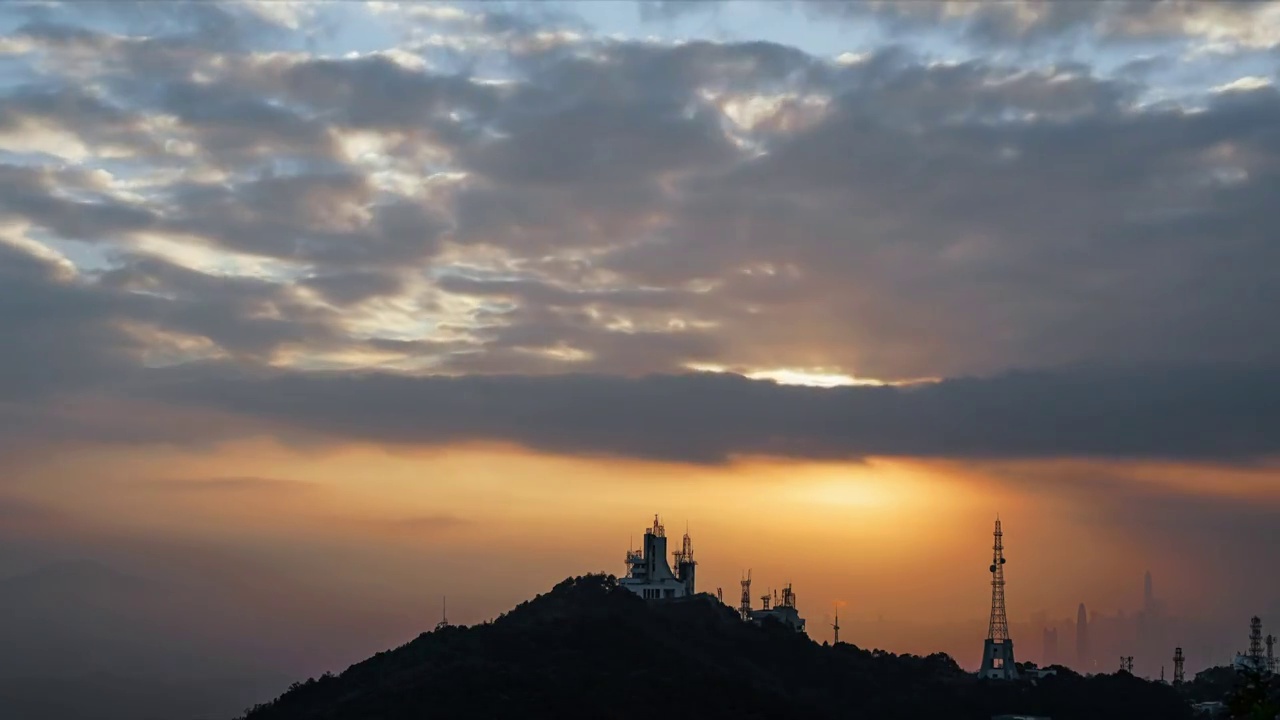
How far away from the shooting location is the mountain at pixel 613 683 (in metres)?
162

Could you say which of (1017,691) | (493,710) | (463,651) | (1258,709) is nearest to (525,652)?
(463,651)

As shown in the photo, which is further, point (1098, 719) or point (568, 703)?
point (1098, 719)

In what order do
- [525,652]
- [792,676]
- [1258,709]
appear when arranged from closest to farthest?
[1258,709] → [525,652] → [792,676]

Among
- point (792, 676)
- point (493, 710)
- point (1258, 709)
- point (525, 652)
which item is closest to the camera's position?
point (1258, 709)

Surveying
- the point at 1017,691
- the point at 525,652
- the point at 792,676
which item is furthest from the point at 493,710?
the point at 1017,691

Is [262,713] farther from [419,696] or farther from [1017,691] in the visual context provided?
[1017,691]

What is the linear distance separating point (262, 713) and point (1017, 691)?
94.5 m

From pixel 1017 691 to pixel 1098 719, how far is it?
12.7 meters

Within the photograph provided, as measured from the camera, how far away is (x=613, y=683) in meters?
167

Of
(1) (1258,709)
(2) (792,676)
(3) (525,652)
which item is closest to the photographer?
(1) (1258,709)

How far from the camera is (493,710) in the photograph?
518 ft

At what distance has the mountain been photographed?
162 meters

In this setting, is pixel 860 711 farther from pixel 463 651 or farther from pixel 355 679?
pixel 355 679

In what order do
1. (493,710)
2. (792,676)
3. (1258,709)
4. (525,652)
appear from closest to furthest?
(1258,709)
(493,710)
(525,652)
(792,676)
